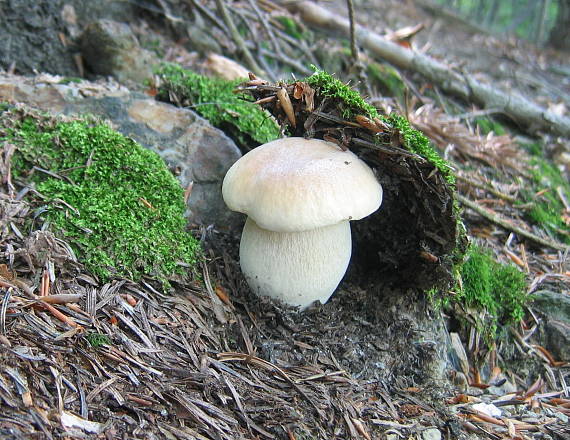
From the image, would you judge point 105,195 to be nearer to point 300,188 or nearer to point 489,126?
point 300,188

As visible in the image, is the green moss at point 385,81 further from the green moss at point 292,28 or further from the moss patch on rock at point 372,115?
the moss patch on rock at point 372,115

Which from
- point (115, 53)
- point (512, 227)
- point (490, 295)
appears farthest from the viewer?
point (115, 53)

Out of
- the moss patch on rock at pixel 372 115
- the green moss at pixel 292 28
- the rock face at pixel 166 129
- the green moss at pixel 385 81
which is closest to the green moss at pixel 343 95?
the moss patch on rock at pixel 372 115

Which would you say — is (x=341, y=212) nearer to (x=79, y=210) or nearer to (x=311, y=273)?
Answer: (x=311, y=273)

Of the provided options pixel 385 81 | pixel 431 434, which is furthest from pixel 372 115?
pixel 385 81

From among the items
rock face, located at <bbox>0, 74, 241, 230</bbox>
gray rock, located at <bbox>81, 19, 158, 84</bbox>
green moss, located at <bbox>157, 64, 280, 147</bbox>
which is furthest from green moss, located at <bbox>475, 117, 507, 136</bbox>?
gray rock, located at <bbox>81, 19, 158, 84</bbox>

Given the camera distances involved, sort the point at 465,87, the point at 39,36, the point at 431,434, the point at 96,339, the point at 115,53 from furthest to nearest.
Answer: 1. the point at 465,87
2. the point at 115,53
3. the point at 39,36
4. the point at 431,434
5. the point at 96,339
